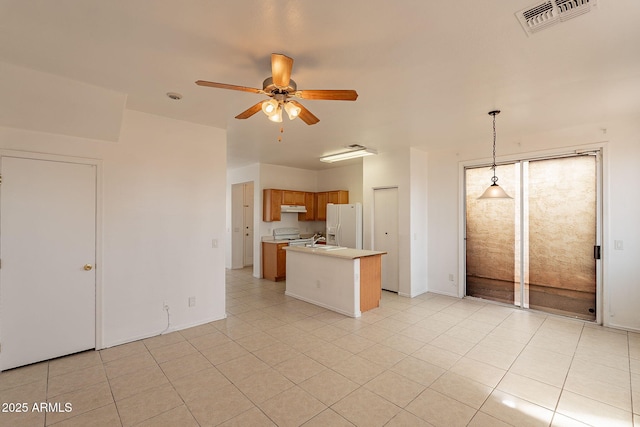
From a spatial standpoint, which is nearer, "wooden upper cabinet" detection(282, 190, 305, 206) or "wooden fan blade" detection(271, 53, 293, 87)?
"wooden fan blade" detection(271, 53, 293, 87)

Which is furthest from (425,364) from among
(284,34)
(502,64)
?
(284,34)

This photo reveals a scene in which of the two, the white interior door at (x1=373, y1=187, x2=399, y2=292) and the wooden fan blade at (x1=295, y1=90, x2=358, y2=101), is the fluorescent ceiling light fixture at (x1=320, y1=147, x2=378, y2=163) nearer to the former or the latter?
the white interior door at (x1=373, y1=187, x2=399, y2=292)

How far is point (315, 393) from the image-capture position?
94.3 inches

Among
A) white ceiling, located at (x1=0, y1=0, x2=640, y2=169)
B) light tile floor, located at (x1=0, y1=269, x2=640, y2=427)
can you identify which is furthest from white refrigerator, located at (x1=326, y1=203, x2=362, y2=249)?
white ceiling, located at (x1=0, y1=0, x2=640, y2=169)

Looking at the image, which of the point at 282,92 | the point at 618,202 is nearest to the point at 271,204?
the point at 282,92

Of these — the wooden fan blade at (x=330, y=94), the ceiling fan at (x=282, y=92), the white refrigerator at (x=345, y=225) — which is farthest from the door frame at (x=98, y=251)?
the white refrigerator at (x=345, y=225)

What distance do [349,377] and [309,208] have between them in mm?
5299

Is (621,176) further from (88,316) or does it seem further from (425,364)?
(88,316)

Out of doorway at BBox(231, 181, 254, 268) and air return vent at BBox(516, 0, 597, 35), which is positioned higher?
air return vent at BBox(516, 0, 597, 35)

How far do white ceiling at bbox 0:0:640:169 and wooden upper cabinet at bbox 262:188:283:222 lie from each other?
10.6 feet

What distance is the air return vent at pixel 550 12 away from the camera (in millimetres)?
→ 1696

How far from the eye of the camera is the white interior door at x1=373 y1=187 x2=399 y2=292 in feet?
18.3

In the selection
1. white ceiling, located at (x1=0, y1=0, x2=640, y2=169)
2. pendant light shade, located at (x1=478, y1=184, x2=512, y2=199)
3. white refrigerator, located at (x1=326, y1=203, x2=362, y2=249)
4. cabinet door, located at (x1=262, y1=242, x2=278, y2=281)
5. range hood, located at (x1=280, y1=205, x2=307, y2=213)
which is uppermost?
white ceiling, located at (x1=0, y1=0, x2=640, y2=169)

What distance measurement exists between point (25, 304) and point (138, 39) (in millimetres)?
2895
